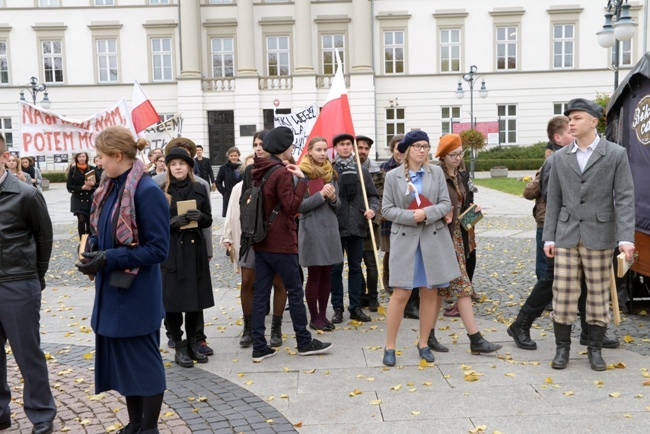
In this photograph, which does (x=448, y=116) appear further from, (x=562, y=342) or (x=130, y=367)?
(x=130, y=367)

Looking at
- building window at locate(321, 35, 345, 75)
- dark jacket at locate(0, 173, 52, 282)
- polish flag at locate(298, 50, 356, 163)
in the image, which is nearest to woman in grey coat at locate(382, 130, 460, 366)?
polish flag at locate(298, 50, 356, 163)

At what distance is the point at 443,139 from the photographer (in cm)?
670

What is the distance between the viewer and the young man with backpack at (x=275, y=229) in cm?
598

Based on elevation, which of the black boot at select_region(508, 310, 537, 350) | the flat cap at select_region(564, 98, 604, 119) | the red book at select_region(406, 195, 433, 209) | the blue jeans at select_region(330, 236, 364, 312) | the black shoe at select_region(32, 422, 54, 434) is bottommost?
the black shoe at select_region(32, 422, 54, 434)

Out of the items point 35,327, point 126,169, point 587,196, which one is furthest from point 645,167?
point 35,327

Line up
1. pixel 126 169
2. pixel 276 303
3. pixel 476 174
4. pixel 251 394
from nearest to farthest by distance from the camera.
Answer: pixel 126 169, pixel 251 394, pixel 276 303, pixel 476 174

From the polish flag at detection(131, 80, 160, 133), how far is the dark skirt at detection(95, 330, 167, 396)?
26.8 ft

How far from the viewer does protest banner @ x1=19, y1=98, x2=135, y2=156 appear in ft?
34.9

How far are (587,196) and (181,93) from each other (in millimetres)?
37744

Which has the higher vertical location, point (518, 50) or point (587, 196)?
point (518, 50)

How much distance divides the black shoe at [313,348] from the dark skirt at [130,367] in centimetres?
222

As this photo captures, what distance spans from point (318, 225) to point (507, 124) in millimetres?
38086

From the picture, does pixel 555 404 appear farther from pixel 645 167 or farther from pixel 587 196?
pixel 645 167

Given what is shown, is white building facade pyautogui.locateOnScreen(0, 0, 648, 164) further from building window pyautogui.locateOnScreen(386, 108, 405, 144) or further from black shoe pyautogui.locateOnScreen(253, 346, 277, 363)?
black shoe pyautogui.locateOnScreen(253, 346, 277, 363)
